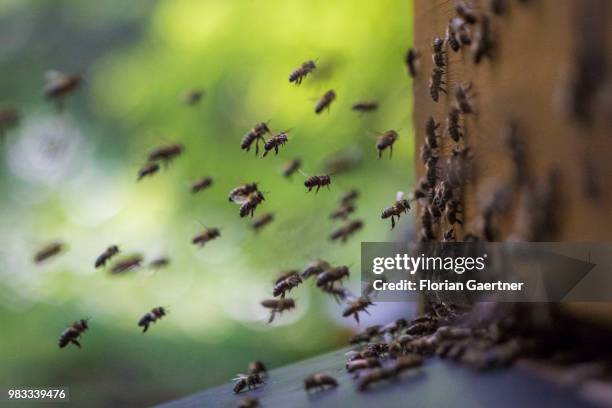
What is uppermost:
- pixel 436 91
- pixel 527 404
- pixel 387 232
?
pixel 387 232

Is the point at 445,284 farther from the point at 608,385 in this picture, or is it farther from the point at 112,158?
the point at 112,158

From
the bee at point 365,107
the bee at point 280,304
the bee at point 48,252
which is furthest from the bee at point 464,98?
the bee at point 48,252

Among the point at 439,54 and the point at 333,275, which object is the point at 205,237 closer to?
the point at 333,275

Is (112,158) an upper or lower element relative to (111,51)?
lower

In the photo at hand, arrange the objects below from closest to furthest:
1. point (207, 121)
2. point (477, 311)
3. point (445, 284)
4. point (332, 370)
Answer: point (477, 311)
point (445, 284)
point (332, 370)
point (207, 121)

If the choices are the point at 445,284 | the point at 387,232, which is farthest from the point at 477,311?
the point at 387,232

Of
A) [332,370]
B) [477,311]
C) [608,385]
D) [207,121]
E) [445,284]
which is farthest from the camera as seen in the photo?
[207,121]

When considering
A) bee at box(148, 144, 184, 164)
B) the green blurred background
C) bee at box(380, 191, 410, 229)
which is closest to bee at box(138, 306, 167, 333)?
bee at box(148, 144, 184, 164)

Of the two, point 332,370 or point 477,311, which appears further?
point 332,370
